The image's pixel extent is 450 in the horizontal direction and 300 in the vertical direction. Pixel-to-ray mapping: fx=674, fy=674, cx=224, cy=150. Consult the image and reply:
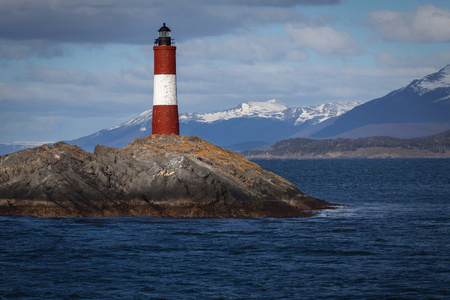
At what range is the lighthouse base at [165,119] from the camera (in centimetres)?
5250

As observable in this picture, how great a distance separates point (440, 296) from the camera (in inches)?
942

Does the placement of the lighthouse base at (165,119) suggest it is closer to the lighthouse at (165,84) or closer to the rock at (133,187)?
the lighthouse at (165,84)

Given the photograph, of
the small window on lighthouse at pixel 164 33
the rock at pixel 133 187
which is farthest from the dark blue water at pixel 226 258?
the small window on lighthouse at pixel 164 33

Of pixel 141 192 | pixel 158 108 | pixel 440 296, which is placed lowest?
pixel 440 296

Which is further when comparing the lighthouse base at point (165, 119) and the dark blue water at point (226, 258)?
the lighthouse base at point (165, 119)

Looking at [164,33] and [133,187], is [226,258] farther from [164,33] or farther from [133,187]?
[164,33]

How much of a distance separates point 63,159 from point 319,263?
21098mm


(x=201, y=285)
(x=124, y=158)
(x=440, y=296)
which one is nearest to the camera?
(x=440, y=296)

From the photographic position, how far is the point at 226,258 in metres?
30.4

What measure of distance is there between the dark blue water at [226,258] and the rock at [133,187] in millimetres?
1710

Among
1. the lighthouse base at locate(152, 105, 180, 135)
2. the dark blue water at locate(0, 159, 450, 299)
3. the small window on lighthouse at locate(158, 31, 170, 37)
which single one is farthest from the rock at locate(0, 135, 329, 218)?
the small window on lighthouse at locate(158, 31, 170, 37)

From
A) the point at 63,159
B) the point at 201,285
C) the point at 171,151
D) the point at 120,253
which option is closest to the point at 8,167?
the point at 63,159

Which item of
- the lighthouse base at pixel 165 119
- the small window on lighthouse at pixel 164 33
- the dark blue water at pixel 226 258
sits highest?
A: the small window on lighthouse at pixel 164 33

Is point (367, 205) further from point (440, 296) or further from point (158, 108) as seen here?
point (440, 296)
